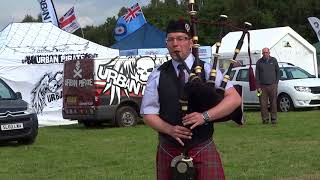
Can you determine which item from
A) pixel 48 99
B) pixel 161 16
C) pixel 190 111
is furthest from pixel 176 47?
pixel 161 16

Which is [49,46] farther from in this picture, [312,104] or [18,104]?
[312,104]

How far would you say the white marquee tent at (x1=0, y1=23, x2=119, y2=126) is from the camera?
19.9 m

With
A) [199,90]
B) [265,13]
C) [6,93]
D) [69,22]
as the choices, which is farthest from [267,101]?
[265,13]

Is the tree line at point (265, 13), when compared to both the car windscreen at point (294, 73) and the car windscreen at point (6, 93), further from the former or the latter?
the car windscreen at point (6, 93)

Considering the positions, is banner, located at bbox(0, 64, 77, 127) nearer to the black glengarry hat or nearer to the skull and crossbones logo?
the skull and crossbones logo

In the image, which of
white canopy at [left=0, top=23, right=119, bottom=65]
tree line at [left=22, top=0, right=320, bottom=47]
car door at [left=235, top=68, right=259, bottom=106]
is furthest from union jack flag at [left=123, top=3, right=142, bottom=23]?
tree line at [left=22, top=0, right=320, bottom=47]

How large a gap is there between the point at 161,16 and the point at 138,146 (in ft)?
227

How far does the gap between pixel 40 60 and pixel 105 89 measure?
12.5 feet

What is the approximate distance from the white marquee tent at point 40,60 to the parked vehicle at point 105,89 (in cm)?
219

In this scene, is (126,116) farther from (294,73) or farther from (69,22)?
(69,22)

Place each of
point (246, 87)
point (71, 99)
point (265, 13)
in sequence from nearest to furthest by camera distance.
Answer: point (71, 99), point (246, 87), point (265, 13)

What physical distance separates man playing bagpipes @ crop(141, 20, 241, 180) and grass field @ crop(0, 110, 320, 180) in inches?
162

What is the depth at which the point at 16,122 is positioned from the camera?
1366 centimetres

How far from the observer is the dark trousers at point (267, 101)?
1600 centimetres
